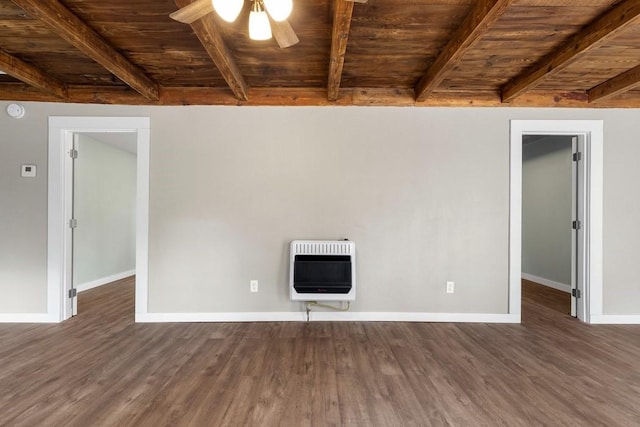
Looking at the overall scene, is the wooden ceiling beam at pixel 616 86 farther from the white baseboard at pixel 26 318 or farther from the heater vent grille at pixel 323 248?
the white baseboard at pixel 26 318

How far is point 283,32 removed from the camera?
1759 mm

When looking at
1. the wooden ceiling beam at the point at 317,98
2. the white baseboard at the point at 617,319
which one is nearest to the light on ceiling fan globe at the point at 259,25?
the wooden ceiling beam at the point at 317,98

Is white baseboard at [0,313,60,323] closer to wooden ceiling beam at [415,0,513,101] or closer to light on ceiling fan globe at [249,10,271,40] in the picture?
light on ceiling fan globe at [249,10,271,40]

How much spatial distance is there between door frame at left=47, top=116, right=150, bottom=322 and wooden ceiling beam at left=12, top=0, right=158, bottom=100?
22.3 inches

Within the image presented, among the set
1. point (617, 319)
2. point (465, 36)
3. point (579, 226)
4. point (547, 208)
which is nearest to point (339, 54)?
point (465, 36)

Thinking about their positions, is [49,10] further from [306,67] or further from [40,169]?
[40,169]

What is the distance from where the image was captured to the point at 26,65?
102 inches

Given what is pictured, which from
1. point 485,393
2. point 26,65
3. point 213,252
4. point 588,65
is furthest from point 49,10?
point 588,65

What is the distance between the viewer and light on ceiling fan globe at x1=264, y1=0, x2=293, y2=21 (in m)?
1.46

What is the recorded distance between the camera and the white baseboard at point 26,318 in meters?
A: 3.02

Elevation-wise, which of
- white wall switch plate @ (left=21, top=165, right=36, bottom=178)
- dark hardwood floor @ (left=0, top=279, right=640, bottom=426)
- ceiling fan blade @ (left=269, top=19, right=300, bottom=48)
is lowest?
dark hardwood floor @ (left=0, top=279, right=640, bottom=426)

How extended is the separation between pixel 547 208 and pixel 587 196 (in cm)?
185

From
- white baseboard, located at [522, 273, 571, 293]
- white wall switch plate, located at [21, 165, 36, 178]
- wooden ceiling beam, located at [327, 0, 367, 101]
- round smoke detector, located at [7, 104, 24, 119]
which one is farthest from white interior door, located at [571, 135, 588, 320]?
round smoke detector, located at [7, 104, 24, 119]

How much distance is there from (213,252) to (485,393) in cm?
254
